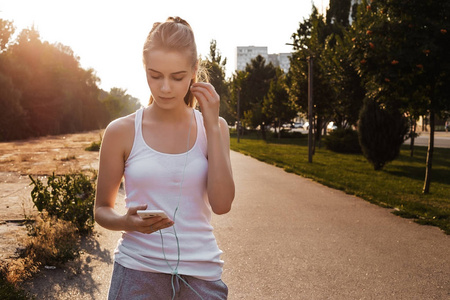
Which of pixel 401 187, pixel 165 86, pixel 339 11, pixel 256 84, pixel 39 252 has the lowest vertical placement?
pixel 401 187

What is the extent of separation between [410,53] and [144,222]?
10.4 metres

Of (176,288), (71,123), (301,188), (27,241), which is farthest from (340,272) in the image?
(71,123)

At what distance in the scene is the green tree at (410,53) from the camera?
1086 centimetres

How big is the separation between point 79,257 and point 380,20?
9.02 m

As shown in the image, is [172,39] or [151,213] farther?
[172,39]

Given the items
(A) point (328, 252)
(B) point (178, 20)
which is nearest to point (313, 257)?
(A) point (328, 252)

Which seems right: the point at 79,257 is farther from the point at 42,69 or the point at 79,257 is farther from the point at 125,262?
the point at 42,69

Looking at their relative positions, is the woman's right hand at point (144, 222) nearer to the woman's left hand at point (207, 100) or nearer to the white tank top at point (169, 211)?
the white tank top at point (169, 211)

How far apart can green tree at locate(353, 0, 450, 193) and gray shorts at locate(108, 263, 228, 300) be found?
985cm

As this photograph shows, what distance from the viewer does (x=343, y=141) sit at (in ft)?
101

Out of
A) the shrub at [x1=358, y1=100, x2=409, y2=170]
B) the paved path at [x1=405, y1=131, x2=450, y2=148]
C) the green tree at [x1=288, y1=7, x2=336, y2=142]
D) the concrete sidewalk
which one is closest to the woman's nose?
the concrete sidewalk

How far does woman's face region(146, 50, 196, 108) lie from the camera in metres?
1.89

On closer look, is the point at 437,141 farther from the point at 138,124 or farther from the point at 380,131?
the point at 138,124

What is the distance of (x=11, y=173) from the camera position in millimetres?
14969
